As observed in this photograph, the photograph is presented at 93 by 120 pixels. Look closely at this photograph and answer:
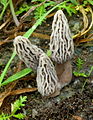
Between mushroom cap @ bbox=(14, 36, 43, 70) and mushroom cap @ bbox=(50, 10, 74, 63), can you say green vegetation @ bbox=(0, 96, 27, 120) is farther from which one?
mushroom cap @ bbox=(50, 10, 74, 63)

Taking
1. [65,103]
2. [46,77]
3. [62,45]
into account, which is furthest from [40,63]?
[65,103]

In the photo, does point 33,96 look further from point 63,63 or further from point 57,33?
point 57,33

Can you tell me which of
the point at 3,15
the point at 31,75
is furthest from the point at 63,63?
the point at 3,15

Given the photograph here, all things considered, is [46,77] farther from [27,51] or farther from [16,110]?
[16,110]

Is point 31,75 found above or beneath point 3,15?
beneath

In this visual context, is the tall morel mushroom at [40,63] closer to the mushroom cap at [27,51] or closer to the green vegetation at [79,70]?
the mushroom cap at [27,51]

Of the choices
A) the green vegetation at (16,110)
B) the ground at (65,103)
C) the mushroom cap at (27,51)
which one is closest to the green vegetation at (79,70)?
the ground at (65,103)

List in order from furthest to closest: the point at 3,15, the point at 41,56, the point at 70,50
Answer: the point at 3,15 < the point at 70,50 < the point at 41,56
